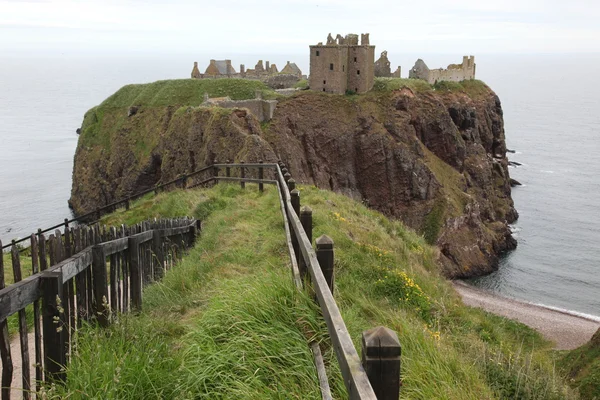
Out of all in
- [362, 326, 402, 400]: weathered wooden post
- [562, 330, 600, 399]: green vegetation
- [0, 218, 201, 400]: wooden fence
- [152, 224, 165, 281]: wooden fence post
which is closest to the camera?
[362, 326, 402, 400]: weathered wooden post

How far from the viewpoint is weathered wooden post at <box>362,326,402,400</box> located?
3281 millimetres

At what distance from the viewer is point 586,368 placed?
15.4 meters

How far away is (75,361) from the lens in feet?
18.7

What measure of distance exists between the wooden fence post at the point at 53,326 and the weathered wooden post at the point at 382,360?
3.59 meters

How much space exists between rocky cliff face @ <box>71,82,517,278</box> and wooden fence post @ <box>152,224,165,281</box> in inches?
1497

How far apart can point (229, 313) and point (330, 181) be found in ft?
176

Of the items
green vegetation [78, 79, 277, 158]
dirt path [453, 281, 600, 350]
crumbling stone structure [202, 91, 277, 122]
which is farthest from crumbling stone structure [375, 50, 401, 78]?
dirt path [453, 281, 600, 350]

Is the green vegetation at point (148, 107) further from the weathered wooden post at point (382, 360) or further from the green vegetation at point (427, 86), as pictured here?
the weathered wooden post at point (382, 360)

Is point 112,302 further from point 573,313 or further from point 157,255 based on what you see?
point 573,313

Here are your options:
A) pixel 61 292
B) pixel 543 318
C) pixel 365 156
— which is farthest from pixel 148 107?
pixel 61 292

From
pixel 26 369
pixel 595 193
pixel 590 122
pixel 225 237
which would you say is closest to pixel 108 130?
pixel 225 237

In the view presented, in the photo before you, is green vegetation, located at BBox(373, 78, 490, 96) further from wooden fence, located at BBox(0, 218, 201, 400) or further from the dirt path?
wooden fence, located at BBox(0, 218, 201, 400)

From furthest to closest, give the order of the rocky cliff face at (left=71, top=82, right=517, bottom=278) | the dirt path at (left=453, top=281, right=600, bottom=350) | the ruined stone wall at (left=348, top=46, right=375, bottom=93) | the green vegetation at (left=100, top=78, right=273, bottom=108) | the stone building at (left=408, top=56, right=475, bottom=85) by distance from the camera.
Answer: the stone building at (left=408, top=56, right=475, bottom=85), the green vegetation at (left=100, top=78, right=273, bottom=108), the ruined stone wall at (left=348, top=46, right=375, bottom=93), the rocky cliff face at (left=71, top=82, right=517, bottom=278), the dirt path at (left=453, top=281, right=600, bottom=350)

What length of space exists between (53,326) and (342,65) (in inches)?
2324
